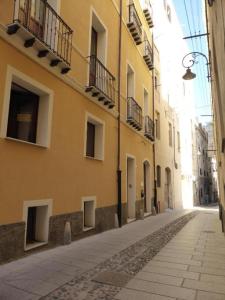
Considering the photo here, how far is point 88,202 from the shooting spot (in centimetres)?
864

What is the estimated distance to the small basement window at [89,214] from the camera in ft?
27.9

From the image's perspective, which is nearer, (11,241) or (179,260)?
(11,241)

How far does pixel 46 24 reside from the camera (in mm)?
6672

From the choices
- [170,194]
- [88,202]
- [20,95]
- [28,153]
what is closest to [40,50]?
[20,95]

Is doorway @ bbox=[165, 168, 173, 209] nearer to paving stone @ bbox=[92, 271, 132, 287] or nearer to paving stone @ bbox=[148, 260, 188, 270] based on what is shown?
paving stone @ bbox=[148, 260, 188, 270]

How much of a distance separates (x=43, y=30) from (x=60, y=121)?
2.21 meters

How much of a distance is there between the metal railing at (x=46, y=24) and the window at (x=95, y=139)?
268cm

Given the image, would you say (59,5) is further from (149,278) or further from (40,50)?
(149,278)

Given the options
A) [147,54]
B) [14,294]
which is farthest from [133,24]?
[14,294]

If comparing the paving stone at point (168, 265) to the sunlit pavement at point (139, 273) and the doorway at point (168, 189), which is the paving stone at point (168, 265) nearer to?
the sunlit pavement at point (139, 273)

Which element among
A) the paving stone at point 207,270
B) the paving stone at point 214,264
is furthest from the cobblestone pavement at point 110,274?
the paving stone at point 214,264

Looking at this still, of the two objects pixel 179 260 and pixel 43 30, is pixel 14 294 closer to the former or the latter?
pixel 179 260

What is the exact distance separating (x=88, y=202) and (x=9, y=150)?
395 centimetres

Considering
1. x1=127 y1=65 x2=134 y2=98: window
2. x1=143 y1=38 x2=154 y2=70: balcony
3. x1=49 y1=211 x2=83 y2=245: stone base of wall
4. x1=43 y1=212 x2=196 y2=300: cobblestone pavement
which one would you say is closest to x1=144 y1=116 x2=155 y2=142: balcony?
x1=127 y1=65 x2=134 y2=98: window
